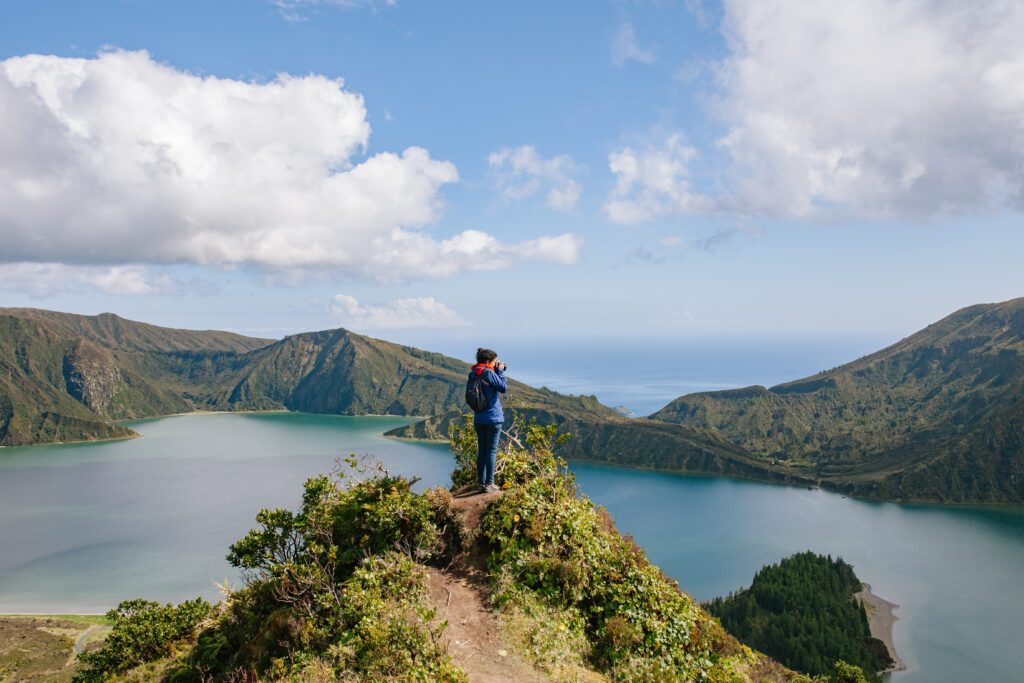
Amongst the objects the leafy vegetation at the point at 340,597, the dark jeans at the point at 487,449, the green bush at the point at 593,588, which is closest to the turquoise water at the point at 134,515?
the leafy vegetation at the point at 340,597

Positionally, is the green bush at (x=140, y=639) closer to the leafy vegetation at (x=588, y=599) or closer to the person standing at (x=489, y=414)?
the person standing at (x=489, y=414)

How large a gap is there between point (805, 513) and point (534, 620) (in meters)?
147

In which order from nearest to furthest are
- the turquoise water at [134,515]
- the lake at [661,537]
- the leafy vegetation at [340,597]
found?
1. the leafy vegetation at [340,597]
2. the lake at [661,537]
3. the turquoise water at [134,515]

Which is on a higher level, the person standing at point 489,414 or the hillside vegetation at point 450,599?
the person standing at point 489,414

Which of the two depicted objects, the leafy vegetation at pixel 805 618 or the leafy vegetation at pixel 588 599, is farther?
the leafy vegetation at pixel 805 618

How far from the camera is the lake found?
77188 millimetres

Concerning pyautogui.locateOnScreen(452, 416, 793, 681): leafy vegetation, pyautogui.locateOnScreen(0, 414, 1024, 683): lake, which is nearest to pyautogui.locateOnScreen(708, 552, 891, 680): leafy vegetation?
pyautogui.locateOnScreen(0, 414, 1024, 683): lake

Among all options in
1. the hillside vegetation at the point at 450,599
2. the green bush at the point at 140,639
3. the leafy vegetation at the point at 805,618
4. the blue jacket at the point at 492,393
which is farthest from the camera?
the leafy vegetation at the point at 805,618

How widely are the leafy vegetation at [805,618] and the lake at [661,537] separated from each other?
474cm

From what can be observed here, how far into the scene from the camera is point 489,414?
37.6 ft

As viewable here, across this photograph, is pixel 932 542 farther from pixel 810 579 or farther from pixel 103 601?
pixel 103 601

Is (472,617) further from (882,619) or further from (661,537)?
(661,537)

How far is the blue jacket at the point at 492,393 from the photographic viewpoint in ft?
36.8

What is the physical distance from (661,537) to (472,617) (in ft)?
364
